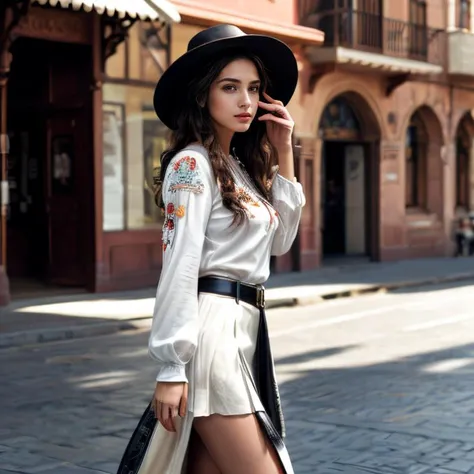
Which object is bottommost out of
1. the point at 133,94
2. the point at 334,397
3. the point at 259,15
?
the point at 334,397

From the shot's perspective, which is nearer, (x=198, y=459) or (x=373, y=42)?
(x=198, y=459)

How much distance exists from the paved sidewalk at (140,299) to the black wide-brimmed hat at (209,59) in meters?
7.73

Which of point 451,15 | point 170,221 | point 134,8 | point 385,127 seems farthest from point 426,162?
point 170,221

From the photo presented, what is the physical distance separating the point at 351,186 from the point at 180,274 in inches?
820

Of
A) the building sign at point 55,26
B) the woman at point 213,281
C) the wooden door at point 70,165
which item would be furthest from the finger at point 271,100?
the wooden door at point 70,165

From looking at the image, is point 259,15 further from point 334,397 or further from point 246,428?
point 246,428

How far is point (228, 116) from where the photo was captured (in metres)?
3.20

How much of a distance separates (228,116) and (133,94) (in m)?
13.5

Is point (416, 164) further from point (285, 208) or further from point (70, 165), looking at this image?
point (285, 208)

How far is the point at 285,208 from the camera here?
11.3 feet

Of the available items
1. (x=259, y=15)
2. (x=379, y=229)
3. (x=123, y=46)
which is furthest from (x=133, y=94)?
(x=379, y=229)

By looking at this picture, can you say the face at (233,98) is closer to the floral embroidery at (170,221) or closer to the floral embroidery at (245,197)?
the floral embroidery at (245,197)

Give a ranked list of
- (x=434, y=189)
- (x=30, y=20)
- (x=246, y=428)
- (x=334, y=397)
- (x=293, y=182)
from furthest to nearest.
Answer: (x=434, y=189) < (x=30, y=20) < (x=334, y=397) < (x=293, y=182) < (x=246, y=428)

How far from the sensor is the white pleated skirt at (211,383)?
305 centimetres
